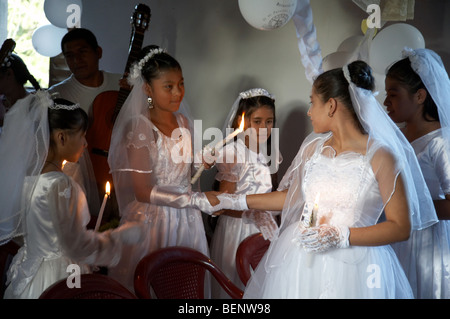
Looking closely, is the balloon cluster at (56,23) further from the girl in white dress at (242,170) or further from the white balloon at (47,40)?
the girl in white dress at (242,170)

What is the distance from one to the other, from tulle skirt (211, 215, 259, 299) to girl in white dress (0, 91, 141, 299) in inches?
42.2

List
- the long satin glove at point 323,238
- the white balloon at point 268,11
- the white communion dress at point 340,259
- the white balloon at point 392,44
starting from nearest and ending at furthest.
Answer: the long satin glove at point 323,238 → the white communion dress at point 340,259 → the white balloon at point 268,11 → the white balloon at point 392,44

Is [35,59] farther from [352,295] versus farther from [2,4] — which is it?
[352,295]

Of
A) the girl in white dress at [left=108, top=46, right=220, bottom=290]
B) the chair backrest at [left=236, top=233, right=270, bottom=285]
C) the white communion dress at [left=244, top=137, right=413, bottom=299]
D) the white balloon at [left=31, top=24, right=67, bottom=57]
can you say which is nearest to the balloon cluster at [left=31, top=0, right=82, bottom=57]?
the white balloon at [left=31, top=24, right=67, bottom=57]

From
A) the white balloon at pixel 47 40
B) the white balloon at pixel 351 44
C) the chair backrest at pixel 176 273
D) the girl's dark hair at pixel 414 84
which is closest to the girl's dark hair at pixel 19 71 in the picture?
the white balloon at pixel 47 40

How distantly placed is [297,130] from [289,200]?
6.82 ft

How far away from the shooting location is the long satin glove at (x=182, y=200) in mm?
2822

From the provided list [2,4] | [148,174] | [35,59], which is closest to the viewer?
[148,174]

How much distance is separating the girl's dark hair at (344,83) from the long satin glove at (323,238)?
18.6 inches

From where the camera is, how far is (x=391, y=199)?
202cm

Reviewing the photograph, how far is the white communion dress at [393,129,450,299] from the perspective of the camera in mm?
2690

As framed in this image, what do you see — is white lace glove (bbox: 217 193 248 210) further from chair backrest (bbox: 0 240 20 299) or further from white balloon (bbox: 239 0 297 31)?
white balloon (bbox: 239 0 297 31)
